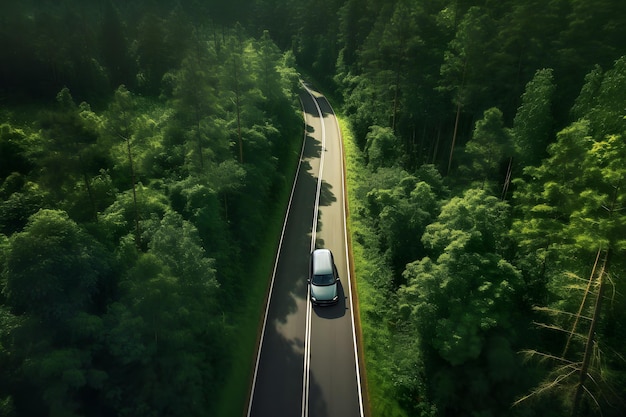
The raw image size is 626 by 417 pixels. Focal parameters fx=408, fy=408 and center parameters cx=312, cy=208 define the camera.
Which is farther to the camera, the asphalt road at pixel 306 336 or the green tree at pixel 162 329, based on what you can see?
the asphalt road at pixel 306 336

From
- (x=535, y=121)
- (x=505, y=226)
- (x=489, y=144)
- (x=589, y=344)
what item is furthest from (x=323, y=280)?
(x=535, y=121)

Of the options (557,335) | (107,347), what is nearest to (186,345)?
(107,347)

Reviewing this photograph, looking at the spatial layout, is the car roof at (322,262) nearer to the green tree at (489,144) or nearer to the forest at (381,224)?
the forest at (381,224)

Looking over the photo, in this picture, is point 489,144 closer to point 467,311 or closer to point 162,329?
point 467,311

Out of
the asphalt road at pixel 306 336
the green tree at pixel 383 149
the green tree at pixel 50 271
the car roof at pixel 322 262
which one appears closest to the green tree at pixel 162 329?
the green tree at pixel 50 271

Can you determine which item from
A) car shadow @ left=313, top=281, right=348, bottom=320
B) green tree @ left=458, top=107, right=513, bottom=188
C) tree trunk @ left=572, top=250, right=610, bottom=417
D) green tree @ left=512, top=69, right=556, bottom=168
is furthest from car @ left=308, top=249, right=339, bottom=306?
green tree @ left=512, top=69, right=556, bottom=168
